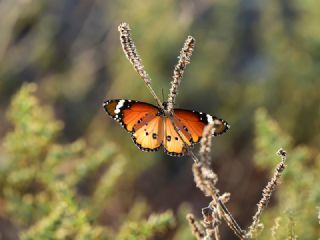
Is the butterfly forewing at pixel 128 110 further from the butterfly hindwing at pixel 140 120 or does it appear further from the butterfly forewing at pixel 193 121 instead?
the butterfly forewing at pixel 193 121

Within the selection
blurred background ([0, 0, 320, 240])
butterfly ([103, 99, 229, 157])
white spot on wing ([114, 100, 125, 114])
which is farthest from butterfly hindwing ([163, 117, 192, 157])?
blurred background ([0, 0, 320, 240])

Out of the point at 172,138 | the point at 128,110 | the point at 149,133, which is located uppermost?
the point at 128,110

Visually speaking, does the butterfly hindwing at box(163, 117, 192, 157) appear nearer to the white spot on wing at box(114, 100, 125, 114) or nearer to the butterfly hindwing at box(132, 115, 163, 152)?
the butterfly hindwing at box(132, 115, 163, 152)

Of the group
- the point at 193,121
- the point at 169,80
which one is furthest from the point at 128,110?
the point at 169,80

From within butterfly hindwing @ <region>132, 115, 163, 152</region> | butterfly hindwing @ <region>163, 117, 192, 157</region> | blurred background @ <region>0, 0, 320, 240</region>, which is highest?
blurred background @ <region>0, 0, 320, 240</region>

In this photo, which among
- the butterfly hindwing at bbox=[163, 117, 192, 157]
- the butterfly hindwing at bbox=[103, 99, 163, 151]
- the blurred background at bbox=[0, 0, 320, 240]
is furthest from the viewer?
the blurred background at bbox=[0, 0, 320, 240]

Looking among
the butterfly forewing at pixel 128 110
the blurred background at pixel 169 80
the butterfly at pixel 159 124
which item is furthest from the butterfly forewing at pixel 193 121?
the blurred background at pixel 169 80

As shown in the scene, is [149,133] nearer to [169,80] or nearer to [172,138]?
[172,138]

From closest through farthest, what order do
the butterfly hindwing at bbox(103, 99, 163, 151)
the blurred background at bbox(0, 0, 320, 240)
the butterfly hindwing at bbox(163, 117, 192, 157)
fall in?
the butterfly hindwing at bbox(163, 117, 192, 157), the butterfly hindwing at bbox(103, 99, 163, 151), the blurred background at bbox(0, 0, 320, 240)
